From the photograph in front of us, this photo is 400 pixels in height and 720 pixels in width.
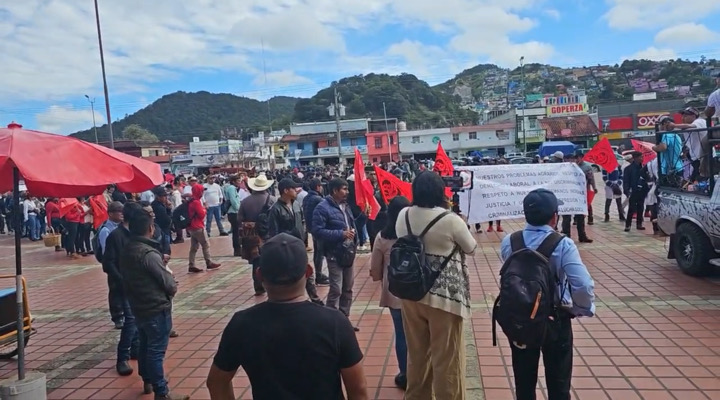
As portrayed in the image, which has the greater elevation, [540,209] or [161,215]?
[540,209]

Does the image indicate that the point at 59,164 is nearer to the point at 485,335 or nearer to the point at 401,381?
the point at 401,381

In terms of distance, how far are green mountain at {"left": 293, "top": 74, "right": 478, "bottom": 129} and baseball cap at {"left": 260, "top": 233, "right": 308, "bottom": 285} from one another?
79855 millimetres

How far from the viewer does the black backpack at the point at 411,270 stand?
120 inches

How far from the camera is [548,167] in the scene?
31.2 ft

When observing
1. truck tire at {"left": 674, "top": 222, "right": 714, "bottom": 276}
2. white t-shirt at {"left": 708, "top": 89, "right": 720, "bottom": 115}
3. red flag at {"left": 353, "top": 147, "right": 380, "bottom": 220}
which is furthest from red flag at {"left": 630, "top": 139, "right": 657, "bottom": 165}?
red flag at {"left": 353, "top": 147, "right": 380, "bottom": 220}

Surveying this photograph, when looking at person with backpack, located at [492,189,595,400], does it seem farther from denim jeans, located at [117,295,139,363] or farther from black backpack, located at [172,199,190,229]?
black backpack, located at [172,199,190,229]

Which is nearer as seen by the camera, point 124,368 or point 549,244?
point 549,244

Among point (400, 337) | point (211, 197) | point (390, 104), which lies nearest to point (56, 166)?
point (400, 337)

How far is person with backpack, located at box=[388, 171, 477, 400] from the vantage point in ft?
10.2

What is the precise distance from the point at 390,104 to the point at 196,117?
128 feet

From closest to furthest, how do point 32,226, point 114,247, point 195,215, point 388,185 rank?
point 114,247 → point 388,185 → point 195,215 → point 32,226

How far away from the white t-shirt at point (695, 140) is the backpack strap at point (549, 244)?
538 cm

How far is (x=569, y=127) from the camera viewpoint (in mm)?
56375

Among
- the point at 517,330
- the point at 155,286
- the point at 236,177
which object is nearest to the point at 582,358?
the point at 517,330
